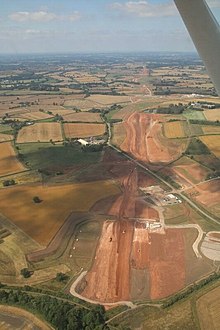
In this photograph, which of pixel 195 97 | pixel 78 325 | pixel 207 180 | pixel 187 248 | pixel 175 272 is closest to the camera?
pixel 78 325

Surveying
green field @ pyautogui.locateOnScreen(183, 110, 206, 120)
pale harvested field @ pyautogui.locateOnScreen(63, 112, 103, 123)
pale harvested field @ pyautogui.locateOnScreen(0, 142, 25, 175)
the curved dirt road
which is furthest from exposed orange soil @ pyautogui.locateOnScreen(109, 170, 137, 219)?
green field @ pyautogui.locateOnScreen(183, 110, 206, 120)

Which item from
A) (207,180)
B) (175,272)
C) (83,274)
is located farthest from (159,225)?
(207,180)

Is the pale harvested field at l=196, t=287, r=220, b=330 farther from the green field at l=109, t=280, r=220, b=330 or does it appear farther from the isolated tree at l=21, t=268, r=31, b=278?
the isolated tree at l=21, t=268, r=31, b=278

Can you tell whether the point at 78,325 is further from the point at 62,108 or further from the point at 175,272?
the point at 62,108

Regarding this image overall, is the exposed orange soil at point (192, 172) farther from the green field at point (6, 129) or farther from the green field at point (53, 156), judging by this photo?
the green field at point (6, 129)

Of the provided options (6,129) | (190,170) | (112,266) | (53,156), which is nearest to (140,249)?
(112,266)

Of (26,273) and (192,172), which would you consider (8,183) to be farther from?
(192,172)

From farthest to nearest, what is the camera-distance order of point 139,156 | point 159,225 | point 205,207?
point 139,156, point 205,207, point 159,225
